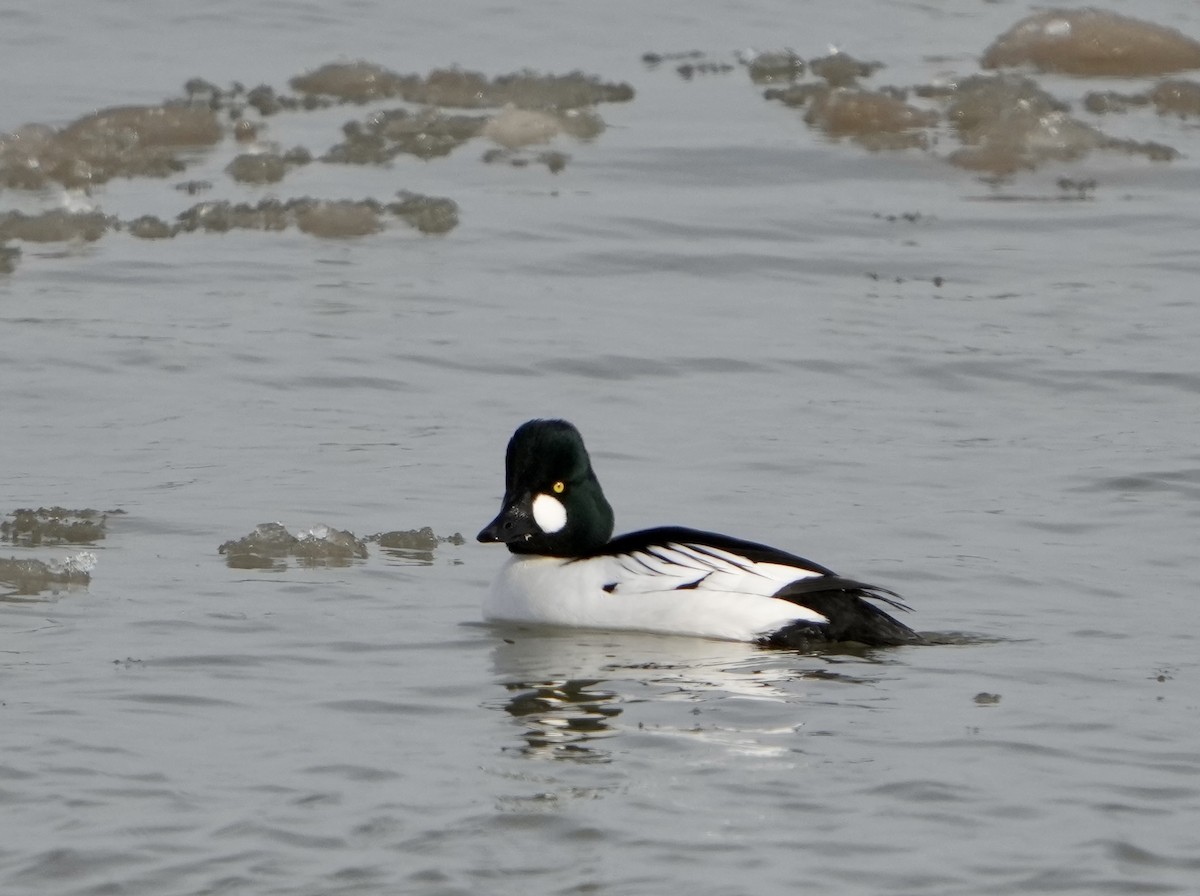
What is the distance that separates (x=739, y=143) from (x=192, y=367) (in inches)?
263

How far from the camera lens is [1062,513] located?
28.6ft

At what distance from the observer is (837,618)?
23.4 feet

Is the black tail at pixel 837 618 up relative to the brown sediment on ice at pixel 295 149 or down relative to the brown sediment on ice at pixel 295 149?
down

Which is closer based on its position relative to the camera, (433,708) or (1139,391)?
(433,708)

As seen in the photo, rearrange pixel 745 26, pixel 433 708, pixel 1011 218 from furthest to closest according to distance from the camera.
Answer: pixel 745 26 → pixel 1011 218 → pixel 433 708

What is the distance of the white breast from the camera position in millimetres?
7188

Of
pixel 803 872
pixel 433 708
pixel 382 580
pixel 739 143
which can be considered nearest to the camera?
pixel 803 872

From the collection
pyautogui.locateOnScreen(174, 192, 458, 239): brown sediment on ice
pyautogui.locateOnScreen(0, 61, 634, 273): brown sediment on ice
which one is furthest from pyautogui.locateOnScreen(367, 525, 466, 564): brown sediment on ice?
pyautogui.locateOnScreen(174, 192, 458, 239): brown sediment on ice

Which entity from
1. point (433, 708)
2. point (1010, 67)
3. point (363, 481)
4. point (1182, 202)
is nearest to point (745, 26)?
point (1010, 67)

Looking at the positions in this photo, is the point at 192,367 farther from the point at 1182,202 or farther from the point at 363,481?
the point at 1182,202

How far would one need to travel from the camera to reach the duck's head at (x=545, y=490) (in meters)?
7.66

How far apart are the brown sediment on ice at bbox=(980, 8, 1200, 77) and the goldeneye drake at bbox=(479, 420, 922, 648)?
479 inches

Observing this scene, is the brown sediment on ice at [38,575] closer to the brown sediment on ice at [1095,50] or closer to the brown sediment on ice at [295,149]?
the brown sediment on ice at [295,149]

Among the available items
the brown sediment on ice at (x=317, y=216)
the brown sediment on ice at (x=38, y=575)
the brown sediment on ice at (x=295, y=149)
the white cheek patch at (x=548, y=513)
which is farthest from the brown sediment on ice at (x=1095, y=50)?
the brown sediment on ice at (x=38, y=575)
